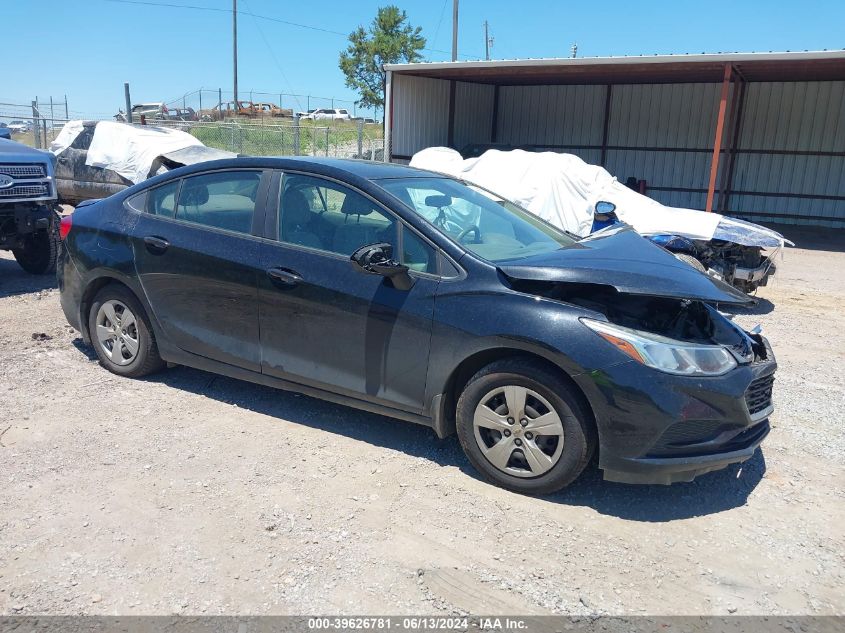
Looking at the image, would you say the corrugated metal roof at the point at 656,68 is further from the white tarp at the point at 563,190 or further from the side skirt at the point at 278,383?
the side skirt at the point at 278,383

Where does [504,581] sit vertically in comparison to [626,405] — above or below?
below

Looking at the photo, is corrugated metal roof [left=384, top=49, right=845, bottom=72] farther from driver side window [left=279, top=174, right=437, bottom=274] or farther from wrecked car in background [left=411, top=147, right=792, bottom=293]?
driver side window [left=279, top=174, right=437, bottom=274]

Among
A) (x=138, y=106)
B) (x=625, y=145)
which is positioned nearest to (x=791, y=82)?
(x=625, y=145)

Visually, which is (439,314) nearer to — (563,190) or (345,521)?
(345,521)

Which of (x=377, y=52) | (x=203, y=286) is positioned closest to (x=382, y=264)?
(x=203, y=286)

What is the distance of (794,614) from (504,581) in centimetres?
120

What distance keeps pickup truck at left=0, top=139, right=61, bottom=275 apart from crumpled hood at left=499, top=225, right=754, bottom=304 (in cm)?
678

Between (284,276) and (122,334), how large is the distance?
1694 millimetres

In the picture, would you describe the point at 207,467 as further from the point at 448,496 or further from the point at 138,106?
the point at 138,106

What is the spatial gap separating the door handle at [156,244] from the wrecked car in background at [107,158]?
27.7 feet

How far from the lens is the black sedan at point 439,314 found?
3.55m

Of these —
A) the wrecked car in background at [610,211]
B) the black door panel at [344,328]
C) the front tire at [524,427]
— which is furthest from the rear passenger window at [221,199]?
the wrecked car in background at [610,211]

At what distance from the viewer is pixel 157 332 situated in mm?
5047

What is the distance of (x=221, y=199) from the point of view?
4.85 metres
